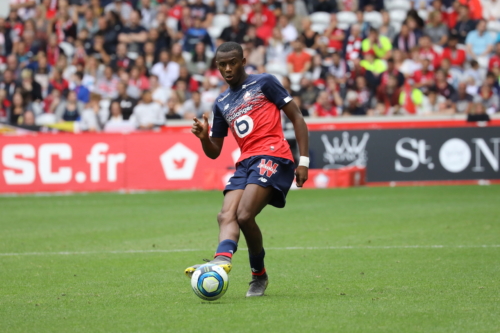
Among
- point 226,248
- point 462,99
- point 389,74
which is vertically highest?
point 226,248

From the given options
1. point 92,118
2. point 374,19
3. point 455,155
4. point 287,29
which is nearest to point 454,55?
point 374,19

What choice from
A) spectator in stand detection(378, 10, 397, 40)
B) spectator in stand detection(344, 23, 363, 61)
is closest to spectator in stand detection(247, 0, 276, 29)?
spectator in stand detection(344, 23, 363, 61)

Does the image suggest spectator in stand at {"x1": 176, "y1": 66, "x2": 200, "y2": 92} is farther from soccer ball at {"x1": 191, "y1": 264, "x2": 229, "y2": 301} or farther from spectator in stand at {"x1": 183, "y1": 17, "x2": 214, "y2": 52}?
soccer ball at {"x1": 191, "y1": 264, "x2": 229, "y2": 301}

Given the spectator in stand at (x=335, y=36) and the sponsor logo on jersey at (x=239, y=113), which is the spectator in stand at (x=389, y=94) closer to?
the spectator in stand at (x=335, y=36)

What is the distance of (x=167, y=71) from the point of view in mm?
24359

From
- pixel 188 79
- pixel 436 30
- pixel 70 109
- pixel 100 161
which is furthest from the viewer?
pixel 436 30

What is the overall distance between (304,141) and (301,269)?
214 cm

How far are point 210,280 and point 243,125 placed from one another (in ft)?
4.57

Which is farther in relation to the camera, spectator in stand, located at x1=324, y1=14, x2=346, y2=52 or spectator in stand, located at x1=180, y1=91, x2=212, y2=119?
spectator in stand, located at x1=324, y1=14, x2=346, y2=52

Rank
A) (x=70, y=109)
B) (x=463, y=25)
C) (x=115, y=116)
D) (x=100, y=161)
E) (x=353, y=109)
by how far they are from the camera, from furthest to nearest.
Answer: (x=463, y=25)
(x=70, y=109)
(x=353, y=109)
(x=115, y=116)
(x=100, y=161)

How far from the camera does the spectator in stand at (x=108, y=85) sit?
949 inches

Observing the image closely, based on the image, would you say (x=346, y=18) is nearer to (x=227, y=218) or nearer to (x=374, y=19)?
(x=374, y=19)

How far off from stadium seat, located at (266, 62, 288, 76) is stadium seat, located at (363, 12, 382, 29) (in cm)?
296

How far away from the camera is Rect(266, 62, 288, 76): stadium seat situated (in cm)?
2408
